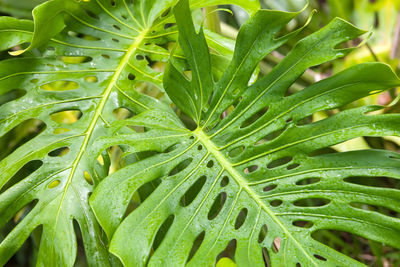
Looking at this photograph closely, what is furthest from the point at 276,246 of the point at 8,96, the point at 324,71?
the point at 324,71

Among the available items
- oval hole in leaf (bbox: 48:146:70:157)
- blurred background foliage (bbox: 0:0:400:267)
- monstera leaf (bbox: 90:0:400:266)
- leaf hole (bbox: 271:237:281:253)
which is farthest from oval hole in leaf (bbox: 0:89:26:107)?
leaf hole (bbox: 271:237:281:253)

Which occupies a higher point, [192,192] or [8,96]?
[8,96]

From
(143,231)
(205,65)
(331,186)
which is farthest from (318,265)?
(205,65)

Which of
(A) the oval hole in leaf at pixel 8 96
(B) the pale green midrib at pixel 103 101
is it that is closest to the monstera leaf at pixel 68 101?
(B) the pale green midrib at pixel 103 101

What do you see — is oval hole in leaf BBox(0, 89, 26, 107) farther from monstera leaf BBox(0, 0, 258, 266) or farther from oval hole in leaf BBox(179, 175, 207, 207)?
oval hole in leaf BBox(179, 175, 207, 207)

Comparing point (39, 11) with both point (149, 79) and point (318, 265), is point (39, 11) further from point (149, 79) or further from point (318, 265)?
point (318, 265)

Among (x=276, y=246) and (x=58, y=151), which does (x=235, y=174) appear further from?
(x=58, y=151)
